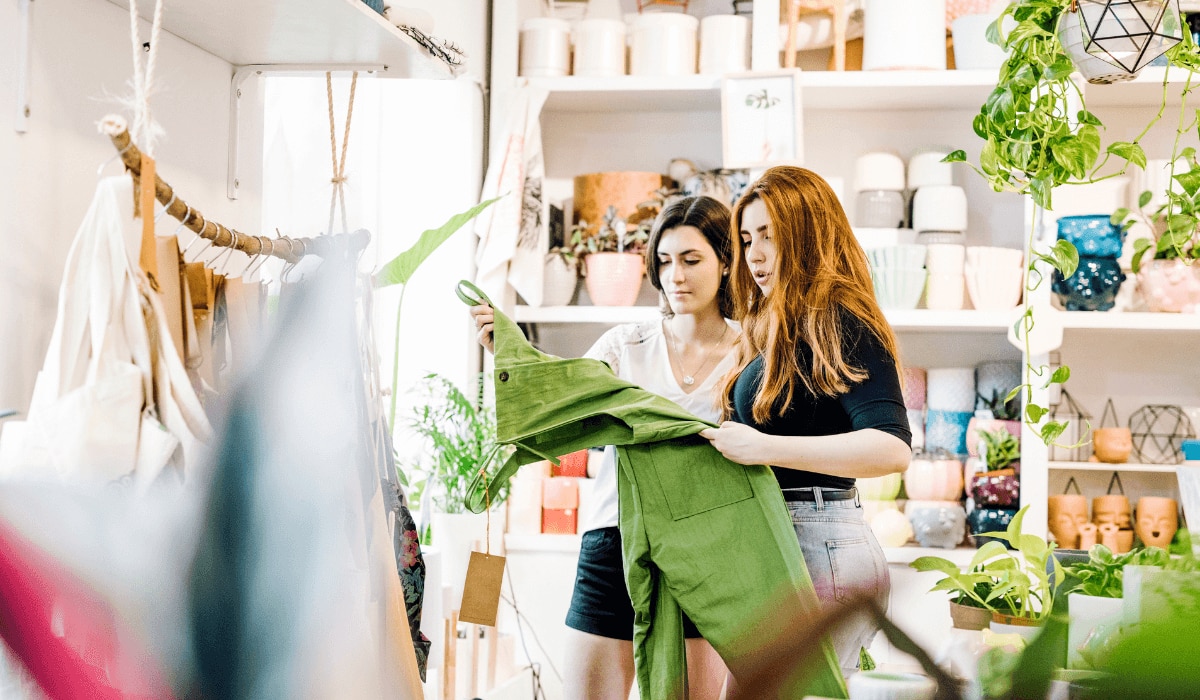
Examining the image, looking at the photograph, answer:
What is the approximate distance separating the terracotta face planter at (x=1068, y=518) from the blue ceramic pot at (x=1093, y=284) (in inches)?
18.3

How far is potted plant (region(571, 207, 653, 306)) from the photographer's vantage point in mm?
2561

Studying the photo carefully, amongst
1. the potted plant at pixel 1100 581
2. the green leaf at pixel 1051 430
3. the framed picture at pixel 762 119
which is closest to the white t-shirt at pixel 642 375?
the green leaf at pixel 1051 430

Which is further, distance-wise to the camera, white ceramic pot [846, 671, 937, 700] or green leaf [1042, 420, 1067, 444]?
green leaf [1042, 420, 1067, 444]

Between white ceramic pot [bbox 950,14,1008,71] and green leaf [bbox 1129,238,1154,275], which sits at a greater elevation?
white ceramic pot [bbox 950,14,1008,71]

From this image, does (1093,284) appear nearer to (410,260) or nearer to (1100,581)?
(1100,581)

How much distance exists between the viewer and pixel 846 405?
1373 millimetres

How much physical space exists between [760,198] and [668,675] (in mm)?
697

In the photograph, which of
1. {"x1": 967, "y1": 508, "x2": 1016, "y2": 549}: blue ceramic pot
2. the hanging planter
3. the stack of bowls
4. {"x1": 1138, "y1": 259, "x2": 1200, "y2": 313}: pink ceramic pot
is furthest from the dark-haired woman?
{"x1": 1138, "y1": 259, "x2": 1200, "y2": 313}: pink ceramic pot

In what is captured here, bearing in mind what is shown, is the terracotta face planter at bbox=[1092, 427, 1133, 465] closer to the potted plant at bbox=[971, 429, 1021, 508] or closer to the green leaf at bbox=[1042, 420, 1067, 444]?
the potted plant at bbox=[971, 429, 1021, 508]

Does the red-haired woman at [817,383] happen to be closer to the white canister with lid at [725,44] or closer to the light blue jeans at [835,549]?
the light blue jeans at [835,549]

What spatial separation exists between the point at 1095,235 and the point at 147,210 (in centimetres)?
222

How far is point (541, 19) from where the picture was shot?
2.60 meters

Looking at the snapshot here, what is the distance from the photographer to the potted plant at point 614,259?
8.40 ft

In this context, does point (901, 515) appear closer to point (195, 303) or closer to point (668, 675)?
point (668, 675)
